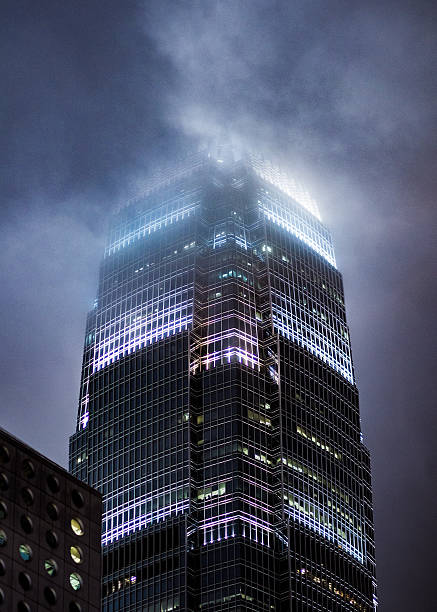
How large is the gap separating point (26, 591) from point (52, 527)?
744 centimetres

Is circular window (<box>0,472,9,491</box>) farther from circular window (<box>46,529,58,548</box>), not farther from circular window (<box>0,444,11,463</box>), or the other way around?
circular window (<box>46,529,58,548</box>)

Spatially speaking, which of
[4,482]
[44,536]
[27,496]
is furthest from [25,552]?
[4,482]

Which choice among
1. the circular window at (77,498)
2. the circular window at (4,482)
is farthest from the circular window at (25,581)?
the circular window at (77,498)

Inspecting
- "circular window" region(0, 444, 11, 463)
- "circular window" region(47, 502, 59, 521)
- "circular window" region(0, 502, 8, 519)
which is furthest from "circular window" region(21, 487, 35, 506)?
"circular window" region(0, 444, 11, 463)

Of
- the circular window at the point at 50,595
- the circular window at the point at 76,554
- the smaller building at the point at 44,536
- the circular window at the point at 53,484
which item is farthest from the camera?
the circular window at the point at 53,484

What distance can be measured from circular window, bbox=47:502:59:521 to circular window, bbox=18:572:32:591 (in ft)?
22.9

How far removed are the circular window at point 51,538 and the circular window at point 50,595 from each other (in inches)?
158

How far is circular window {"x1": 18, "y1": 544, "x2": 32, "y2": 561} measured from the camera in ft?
370

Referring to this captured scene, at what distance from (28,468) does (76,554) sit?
29.6 feet

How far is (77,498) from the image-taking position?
122 m

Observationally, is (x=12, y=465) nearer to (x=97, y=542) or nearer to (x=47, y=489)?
(x=47, y=489)

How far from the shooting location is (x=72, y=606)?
116500 mm

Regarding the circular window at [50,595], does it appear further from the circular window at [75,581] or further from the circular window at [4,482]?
the circular window at [4,482]

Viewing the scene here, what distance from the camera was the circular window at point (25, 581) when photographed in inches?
4392
